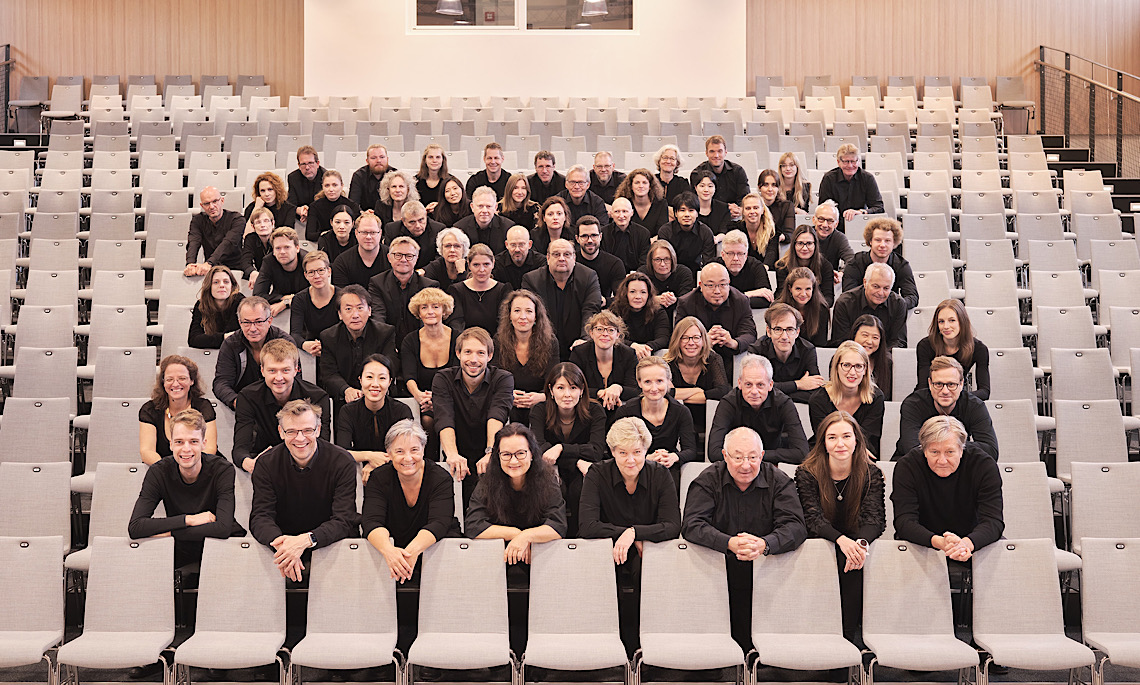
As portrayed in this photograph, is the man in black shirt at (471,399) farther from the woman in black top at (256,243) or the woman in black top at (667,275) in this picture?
the woman in black top at (256,243)

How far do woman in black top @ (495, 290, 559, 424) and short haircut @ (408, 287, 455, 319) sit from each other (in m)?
0.22

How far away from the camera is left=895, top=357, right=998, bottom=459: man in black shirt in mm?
3734

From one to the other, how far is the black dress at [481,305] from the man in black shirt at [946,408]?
1.70m

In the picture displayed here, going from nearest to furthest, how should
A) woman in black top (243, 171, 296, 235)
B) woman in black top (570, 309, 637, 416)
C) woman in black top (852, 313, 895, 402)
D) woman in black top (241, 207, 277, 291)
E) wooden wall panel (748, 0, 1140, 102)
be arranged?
woman in black top (570, 309, 637, 416), woman in black top (852, 313, 895, 402), woman in black top (241, 207, 277, 291), woman in black top (243, 171, 296, 235), wooden wall panel (748, 0, 1140, 102)

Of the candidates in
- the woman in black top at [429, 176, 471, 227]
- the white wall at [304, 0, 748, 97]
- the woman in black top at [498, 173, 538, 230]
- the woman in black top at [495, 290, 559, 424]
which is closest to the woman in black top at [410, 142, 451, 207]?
the woman in black top at [429, 176, 471, 227]

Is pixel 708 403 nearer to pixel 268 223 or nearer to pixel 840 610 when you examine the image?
pixel 840 610

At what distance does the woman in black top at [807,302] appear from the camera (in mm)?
4633

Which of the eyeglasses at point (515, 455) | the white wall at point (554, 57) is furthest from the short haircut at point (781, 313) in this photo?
the white wall at point (554, 57)

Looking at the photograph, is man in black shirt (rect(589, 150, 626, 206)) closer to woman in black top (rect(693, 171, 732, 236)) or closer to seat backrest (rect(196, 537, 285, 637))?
woman in black top (rect(693, 171, 732, 236))

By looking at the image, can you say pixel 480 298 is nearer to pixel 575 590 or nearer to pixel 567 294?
pixel 567 294

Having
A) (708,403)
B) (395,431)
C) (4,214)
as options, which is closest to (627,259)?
(708,403)

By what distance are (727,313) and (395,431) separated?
1.79 meters

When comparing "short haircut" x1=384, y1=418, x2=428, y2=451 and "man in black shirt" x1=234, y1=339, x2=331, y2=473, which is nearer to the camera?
"short haircut" x1=384, y1=418, x2=428, y2=451

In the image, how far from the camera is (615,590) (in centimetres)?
331
